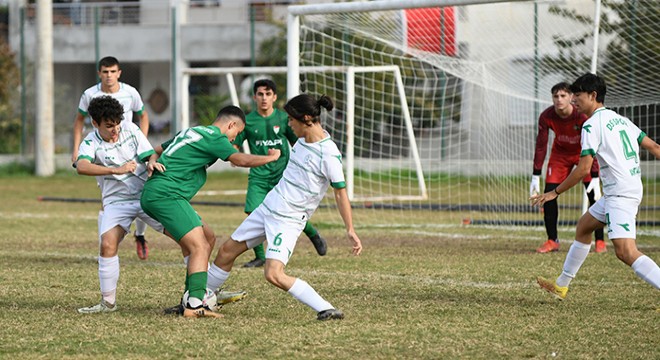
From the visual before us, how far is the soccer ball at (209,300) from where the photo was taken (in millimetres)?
7109

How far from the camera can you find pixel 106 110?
740 cm

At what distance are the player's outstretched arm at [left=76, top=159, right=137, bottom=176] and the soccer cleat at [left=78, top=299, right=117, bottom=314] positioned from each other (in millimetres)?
912

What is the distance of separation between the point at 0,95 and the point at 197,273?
24.0m

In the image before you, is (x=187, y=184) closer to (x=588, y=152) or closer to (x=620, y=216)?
(x=588, y=152)

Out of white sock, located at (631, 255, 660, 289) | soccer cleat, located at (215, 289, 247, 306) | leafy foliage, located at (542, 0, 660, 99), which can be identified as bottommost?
soccer cleat, located at (215, 289, 247, 306)

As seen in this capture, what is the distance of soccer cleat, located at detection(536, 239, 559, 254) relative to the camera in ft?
35.9

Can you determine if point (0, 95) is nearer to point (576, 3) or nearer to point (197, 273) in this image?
point (576, 3)

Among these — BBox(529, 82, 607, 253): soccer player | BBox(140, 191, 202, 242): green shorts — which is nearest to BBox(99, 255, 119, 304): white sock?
BBox(140, 191, 202, 242): green shorts

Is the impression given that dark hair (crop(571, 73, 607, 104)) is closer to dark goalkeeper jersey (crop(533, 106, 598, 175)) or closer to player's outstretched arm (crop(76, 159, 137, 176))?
player's outstretched arm (crop(76, 159, 137, 176))

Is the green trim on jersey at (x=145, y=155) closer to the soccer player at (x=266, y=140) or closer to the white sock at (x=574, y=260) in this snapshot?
the soccer player at (x=266, y=140)

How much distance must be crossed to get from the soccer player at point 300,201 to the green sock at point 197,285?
0.34 m

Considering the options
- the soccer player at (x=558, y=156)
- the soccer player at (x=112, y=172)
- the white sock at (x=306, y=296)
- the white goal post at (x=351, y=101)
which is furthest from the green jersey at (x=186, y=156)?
the white goal post at (x=351, y=101)

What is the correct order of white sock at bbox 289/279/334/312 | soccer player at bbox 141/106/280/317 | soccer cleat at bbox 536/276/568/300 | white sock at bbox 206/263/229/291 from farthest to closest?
1. soccer cleat at bbox 536/276/568/300
2. white sock at bbox 206/263/229/291
3. soccer player at bbox 141/106/280/317
4. white sock at bbox 289/279/334/312

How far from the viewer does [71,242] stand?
12.1 metres
